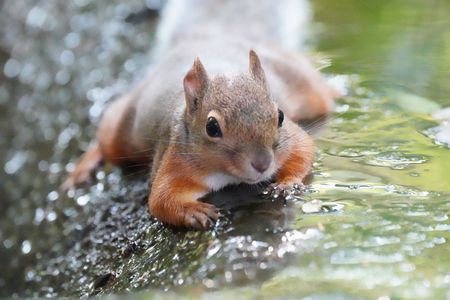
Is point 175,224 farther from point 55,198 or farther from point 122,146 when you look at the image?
point 55,198

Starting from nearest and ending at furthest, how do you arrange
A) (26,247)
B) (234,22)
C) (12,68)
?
(26,247), (234,22), (12,68)

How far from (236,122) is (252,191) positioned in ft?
1.30

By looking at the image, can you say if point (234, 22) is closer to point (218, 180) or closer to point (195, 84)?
point (195, 84)

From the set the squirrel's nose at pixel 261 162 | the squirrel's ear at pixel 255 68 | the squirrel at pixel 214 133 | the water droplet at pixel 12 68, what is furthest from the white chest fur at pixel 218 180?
the water droplet at pixel 12 68

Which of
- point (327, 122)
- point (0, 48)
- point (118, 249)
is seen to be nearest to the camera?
point (118, 249)

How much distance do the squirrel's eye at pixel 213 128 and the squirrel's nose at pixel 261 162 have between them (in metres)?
0.20

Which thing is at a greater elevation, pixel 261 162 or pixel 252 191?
pixel 261 162

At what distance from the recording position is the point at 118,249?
3.90m

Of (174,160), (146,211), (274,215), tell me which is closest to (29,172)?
(146,211)

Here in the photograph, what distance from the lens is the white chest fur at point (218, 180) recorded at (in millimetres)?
3459

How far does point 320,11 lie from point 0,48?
3421 millimetres

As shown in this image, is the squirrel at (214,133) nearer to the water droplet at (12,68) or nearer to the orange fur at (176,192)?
the orange fur at (176,192)

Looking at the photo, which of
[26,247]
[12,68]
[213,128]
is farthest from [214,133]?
[12,68]

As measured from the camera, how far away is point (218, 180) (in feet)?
11.5
